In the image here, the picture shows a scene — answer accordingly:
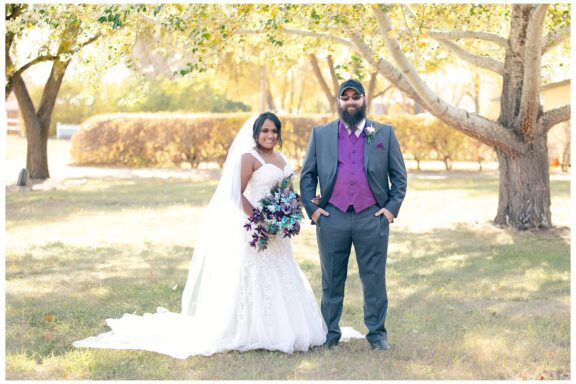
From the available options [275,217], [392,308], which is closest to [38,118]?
[392,308]

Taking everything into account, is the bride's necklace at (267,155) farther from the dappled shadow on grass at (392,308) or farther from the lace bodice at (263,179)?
the dappled shadow on grass at (392,308)

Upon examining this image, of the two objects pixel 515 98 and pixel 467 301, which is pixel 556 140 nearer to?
pixel 515 98

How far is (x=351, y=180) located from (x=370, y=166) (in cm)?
18

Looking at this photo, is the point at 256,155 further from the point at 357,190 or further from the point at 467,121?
the point at 467,121

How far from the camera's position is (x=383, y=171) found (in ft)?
21.3

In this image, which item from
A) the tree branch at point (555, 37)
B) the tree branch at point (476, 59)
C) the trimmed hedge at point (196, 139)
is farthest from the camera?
the trimmed hedge at point (196, 139)

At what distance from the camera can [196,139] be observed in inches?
1153

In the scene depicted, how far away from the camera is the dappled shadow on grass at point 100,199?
16609 mm

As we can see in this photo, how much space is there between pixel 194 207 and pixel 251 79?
1018 inches

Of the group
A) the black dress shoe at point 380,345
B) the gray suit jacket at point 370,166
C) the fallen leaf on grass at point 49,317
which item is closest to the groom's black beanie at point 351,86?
the gray suit jacket at point 370,166

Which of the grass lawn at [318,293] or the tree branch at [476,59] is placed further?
the tree branch at [476,59]

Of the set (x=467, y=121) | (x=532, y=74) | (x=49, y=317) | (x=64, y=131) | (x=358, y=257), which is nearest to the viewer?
(x=358, y=257)

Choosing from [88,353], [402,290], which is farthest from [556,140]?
[88,353]

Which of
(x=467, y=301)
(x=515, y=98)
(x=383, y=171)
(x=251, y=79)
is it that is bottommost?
(x=467, y=301)
